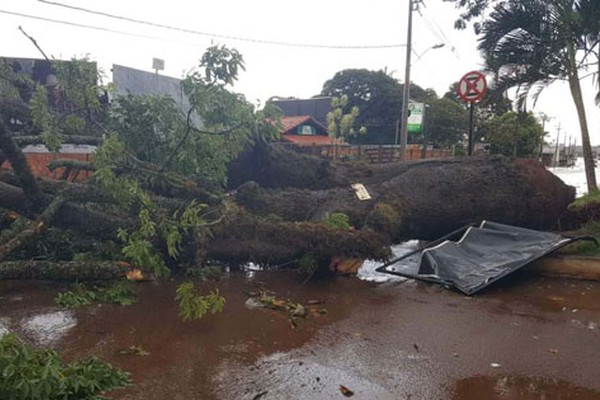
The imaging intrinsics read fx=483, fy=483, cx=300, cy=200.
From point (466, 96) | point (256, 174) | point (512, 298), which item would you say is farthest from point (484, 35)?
point (512, 298)

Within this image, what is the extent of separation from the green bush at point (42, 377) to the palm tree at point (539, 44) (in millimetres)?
9321

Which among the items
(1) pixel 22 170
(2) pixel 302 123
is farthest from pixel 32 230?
(2) pixel 302 123

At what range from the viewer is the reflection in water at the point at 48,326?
3.72 meters

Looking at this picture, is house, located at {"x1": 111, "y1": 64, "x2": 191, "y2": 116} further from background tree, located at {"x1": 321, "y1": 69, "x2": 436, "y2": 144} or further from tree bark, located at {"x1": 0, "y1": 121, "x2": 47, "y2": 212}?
background tree, located at {"x1": 321, "y1": 69, "x2": 436, "y2": 144}

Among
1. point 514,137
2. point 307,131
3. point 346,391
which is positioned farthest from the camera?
point 307,131

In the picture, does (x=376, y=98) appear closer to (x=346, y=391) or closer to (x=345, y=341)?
(x=345, y=341)

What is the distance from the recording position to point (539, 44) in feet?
30.1

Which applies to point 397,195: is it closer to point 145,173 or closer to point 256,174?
point 256,174

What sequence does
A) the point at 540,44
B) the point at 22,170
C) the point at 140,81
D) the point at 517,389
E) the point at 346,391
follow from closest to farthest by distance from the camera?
the point at 346,391 < the point at 517,389 < the point at 22,170 < the point at 540,44 < the point at 140,81

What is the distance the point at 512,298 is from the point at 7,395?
4.72 meters

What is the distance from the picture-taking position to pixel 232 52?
16.3ft

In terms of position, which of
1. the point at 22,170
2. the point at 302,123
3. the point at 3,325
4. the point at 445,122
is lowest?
the point at 3,325

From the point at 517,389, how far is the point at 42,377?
274cm

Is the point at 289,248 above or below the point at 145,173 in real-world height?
below
